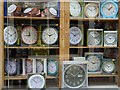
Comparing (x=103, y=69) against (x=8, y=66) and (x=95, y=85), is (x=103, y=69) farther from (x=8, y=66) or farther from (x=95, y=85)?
(x=8, y=66)

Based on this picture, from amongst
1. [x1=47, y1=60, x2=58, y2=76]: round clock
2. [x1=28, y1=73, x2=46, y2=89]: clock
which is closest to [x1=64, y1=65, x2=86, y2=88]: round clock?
[x1=47, y1=60, x2=58, y2=76]: round clock

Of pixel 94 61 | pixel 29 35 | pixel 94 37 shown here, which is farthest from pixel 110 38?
pixel 29 35

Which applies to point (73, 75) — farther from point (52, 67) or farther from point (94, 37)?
point (94, 37)

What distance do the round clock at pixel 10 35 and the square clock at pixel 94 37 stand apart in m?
0.98

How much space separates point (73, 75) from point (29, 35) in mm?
782

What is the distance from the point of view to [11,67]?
3014mm

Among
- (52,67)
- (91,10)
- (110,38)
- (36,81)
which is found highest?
(91,10)

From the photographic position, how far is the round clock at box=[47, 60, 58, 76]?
3066 millimetres

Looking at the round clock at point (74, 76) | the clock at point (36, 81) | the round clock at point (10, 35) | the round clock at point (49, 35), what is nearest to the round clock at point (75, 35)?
the round clock at point (49, 35)

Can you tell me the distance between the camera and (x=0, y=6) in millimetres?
2896

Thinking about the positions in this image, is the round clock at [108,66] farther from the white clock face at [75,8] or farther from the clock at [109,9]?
the white clock face at [75,8]

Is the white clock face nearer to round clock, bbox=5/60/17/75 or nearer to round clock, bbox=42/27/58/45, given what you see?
round clock, bbox=42/27/58/45

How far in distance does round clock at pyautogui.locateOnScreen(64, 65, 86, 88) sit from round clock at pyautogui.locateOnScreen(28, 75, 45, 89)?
32cm

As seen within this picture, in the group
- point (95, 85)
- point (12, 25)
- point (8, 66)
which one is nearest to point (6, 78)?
point (8, 66)
